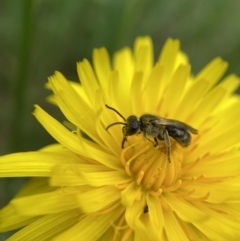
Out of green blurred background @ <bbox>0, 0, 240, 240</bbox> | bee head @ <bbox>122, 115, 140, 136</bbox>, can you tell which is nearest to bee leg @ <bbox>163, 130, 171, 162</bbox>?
bee head @ <bbox>122, 115, 140, 136</bbox>

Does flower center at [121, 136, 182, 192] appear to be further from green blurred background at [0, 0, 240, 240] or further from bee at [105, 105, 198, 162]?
green blurred background at [0, 0, 240, 240]

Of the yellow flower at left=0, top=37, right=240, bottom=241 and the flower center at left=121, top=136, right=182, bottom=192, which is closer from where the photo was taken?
the yellow flower at left=0, top=37, right=240, bottom=241

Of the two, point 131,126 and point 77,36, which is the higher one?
point 77,36

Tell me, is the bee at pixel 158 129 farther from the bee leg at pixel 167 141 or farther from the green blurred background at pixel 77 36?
the green blurred background at pixel 77 36

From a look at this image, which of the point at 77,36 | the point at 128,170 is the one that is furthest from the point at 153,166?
the point at 77,36

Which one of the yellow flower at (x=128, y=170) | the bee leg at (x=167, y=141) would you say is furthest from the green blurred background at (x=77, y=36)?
the bee leg at (x=167, y=141)

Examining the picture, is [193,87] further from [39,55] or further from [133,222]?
[39,55]

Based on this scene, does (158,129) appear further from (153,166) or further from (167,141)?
(153,166)
